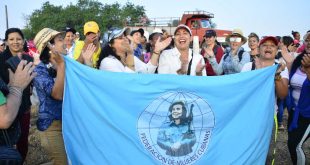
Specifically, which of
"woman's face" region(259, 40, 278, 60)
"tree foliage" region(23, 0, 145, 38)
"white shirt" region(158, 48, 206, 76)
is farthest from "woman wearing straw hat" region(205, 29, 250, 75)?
"tree foliage" region(23, 0, 145, 38)

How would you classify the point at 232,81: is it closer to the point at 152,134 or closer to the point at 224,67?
the point at 152,134

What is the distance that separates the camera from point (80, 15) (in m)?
51.2

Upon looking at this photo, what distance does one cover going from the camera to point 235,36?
21.1 ft

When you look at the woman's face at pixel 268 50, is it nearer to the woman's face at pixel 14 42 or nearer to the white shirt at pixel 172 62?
the white shirt at pixel 172 62

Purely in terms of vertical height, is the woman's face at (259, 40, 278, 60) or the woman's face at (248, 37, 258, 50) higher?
the woman's face at (248, 37, 258, 50)

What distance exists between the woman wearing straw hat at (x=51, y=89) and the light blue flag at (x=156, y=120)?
5.5 inches

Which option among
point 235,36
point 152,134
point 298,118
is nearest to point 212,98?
point 152,134

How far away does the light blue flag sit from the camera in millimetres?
3430

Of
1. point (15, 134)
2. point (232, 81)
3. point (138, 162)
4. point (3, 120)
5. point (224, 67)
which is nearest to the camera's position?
point (3, 120)

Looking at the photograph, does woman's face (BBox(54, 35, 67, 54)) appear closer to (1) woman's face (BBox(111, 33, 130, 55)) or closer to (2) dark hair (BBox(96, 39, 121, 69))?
(2) dark hair (BBox(96, 39, 121, 69))

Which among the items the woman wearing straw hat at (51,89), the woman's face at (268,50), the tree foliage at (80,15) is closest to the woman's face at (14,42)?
the woman wearing straw hat at (51,89)

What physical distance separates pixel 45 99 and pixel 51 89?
156 millimetres

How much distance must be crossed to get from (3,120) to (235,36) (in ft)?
15.8

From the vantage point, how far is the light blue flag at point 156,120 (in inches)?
135
